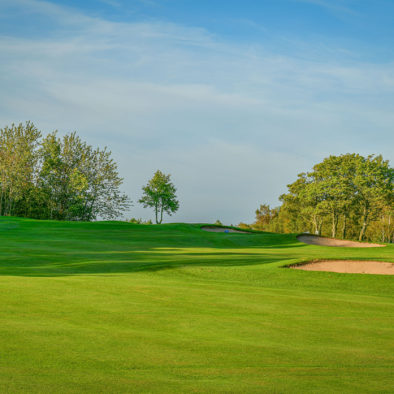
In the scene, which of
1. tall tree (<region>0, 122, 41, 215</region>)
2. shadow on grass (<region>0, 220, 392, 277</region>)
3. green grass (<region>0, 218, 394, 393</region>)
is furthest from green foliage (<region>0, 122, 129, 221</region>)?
green grass (<region>0, 218, 394, 393</region>)

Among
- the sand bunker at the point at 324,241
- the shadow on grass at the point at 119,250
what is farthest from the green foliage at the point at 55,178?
the sand bunker at the point at 324,241

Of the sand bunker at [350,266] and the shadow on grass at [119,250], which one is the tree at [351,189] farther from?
the sand bunker at [350,266]

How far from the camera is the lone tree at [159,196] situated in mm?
73188

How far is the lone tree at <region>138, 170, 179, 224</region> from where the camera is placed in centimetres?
7319

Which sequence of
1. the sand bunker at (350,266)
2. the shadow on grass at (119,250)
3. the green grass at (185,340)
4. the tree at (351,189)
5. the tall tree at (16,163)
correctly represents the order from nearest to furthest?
the green grass at (185,340) < the shadow on grass at (119,250) < the sand bunker at (350,266) < the tree at (351,189) < the tall tree at (16,163)

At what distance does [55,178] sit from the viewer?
68188 millimetres

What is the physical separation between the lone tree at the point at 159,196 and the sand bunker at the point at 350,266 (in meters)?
53.9

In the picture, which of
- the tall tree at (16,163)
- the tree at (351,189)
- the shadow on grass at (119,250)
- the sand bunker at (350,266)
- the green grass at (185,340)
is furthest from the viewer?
the tall tree at (16,163)

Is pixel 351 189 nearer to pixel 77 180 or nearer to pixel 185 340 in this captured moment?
pixel 77 180

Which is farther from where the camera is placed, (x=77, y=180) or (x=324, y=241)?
(x=77, y=180)

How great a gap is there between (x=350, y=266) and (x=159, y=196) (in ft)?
179

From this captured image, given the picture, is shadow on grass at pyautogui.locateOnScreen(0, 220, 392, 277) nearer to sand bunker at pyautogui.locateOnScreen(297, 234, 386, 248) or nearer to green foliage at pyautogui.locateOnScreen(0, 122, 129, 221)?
sand bunker at pyautogui.locateOnScreen(297, 234, 386, 248)

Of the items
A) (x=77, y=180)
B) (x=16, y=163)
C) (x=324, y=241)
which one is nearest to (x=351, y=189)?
(x=324, y=241)

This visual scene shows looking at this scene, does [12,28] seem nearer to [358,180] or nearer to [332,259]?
[332,259]
